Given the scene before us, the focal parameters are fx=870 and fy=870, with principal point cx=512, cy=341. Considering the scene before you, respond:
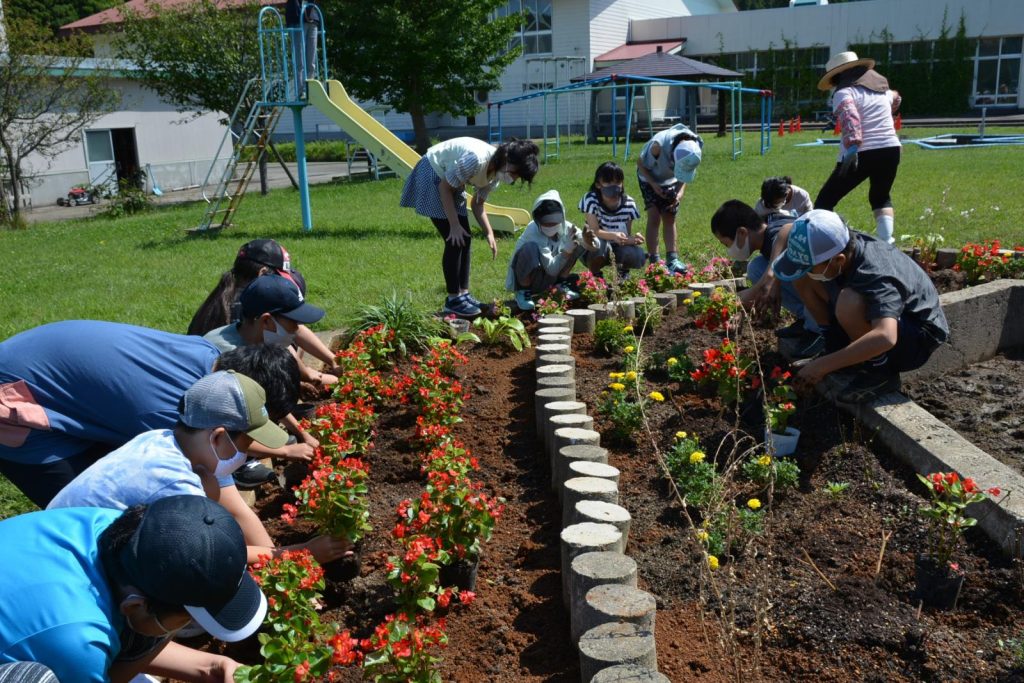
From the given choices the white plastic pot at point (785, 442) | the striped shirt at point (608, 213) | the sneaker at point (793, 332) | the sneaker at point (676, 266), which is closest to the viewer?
the white plastic pot at point (785, 442)

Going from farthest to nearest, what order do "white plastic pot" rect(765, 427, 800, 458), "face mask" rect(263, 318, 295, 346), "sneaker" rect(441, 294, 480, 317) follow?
1. "sneaker" rect(441, 294, 480, 317)
2. "face mask" rect(263, 318, 295, 346)
3. "white plastic pot" rect(765, 427, 800, 458)

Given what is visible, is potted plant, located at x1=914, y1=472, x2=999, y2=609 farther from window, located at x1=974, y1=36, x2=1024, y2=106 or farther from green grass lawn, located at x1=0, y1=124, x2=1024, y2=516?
window, located at x1=974, y1=36, x2=1024, y2=106

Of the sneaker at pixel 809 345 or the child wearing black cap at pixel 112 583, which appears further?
the sneaker at pixel 809 345

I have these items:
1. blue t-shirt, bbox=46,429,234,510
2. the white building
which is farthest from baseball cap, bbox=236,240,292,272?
the white building

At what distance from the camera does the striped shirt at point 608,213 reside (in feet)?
22.4

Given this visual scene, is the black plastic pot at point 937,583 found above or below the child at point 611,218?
below

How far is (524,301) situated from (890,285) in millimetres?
2933

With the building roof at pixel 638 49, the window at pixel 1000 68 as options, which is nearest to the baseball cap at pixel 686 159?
the building roof at pixel 638 49

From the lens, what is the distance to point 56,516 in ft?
6.53

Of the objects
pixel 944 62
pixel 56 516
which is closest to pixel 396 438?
pixel 56 516

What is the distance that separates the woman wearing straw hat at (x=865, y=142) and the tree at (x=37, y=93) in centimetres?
1529

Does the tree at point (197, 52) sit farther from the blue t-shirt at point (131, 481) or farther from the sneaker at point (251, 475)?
the blue t-shirt at point (131, 481)

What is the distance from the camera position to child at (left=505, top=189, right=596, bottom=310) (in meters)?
6.20

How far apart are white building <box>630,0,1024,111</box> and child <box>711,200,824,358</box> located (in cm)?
3203
